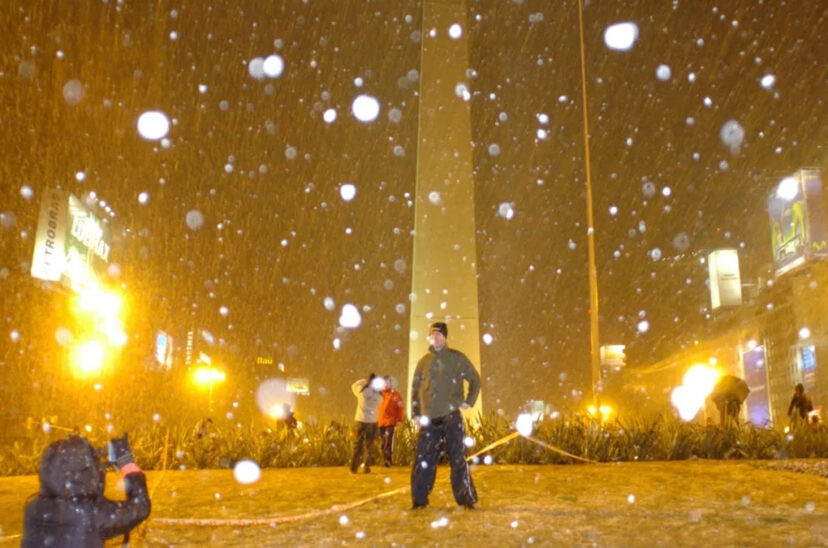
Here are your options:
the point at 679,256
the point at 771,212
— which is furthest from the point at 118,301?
the point at 679,256

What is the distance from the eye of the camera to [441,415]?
598 cm

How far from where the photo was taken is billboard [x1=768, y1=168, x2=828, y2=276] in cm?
2739

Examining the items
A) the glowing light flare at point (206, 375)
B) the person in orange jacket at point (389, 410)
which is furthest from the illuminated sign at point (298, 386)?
the person in orange jacket at point (389, 410)

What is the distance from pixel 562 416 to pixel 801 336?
1970 centimetres

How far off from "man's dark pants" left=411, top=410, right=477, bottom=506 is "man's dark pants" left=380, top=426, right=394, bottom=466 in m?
3.75

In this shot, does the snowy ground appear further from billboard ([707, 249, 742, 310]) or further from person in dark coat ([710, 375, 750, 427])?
billboard ([707, 249, 742, 310])

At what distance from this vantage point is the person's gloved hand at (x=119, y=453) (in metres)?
3.21

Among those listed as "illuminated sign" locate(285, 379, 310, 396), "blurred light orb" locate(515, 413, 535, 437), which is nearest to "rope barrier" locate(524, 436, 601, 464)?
"blurred light orb" locate(515, 413, 535, 437)

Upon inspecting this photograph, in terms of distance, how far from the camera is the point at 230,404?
5056cm

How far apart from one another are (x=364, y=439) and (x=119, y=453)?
6528mm

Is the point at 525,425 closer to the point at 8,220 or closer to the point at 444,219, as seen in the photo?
the point at 444,219

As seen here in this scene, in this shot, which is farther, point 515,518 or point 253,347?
point 253,347

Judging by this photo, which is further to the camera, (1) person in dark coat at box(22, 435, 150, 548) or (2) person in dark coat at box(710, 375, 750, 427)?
(2) person in dark coat at box(710, 375, 750, 427)

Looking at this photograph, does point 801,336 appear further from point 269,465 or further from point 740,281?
point 269,465
